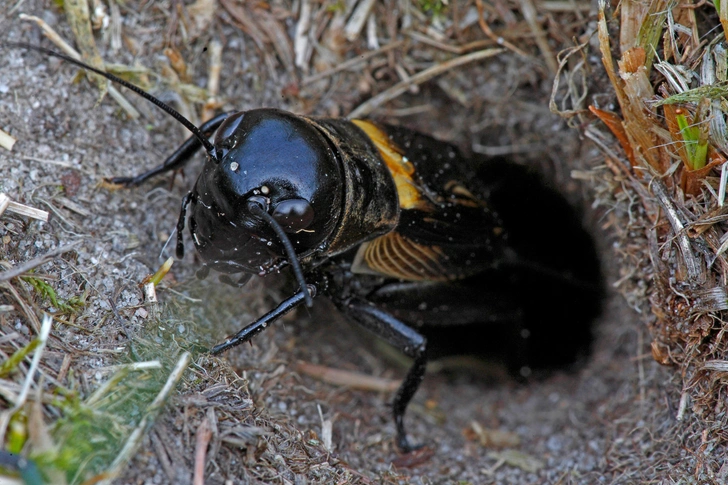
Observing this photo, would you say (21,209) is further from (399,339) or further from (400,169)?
(399,339)

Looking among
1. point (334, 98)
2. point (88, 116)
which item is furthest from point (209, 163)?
point (334, 98)

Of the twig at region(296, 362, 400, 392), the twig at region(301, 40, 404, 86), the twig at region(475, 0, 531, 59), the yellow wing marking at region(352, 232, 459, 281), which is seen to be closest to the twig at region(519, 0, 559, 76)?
the twig at region(475, 0, 531, 59)

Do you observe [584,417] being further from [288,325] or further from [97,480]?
[97,480]

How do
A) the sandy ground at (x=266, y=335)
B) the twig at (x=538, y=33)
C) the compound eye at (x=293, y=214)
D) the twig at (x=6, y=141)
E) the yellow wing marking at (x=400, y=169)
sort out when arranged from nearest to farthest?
the sandy ground at (x=266, y=335)
the compound eye at (x=293, y=214)
the twig at (x=6, y=141)
the yellow wing marking at (x=400, y=169)
the twig at (x=538, y=33)

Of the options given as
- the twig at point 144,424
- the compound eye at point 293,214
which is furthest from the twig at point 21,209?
the compound eye at point 293,214

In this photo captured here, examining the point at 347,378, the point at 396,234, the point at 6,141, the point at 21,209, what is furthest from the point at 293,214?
the point at 347,378

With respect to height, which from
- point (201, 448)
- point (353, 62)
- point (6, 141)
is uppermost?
point (6, 141)

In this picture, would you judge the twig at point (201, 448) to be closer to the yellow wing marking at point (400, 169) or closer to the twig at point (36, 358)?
the twig at point (36, 358)
